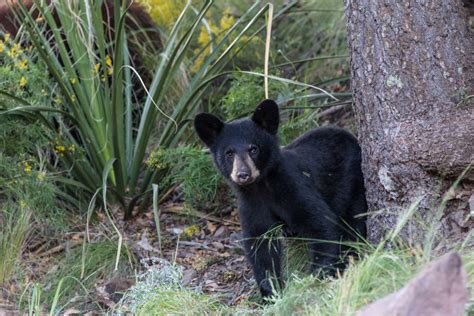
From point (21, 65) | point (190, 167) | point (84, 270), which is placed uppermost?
point (21, 65)

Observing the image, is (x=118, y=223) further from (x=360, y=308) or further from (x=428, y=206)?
(x=360, y=308)

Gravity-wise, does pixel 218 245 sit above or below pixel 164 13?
below

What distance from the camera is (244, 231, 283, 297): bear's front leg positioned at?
4912mm

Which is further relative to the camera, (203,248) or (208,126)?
(203,248)

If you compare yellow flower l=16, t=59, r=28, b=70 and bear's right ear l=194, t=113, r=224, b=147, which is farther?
yellow flower l=16, t=59, r=28, b=70

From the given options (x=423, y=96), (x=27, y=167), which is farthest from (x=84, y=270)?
(x=423, y=96)

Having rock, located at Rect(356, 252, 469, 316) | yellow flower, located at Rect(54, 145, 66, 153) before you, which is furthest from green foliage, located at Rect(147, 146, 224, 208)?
rock, located at Rect(356, 252, 469, 316)

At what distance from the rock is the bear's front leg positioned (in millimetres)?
2058

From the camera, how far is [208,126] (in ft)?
17.0

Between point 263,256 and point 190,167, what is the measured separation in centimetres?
110

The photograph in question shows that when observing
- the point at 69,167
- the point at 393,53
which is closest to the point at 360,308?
the point at 393,53

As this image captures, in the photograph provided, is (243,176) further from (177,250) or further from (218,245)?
(218,245)

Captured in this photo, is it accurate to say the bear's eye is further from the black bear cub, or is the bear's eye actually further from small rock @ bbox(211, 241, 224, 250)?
small rock @ bbox(211, 241, 224, 250)

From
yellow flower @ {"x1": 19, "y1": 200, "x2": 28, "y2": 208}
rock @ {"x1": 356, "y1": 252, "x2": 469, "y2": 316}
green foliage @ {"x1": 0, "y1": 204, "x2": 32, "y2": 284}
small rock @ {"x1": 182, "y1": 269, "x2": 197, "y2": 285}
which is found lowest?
small rock @ {"x1": 182, "y1": 269, "x2": 197, "y2": 285}
